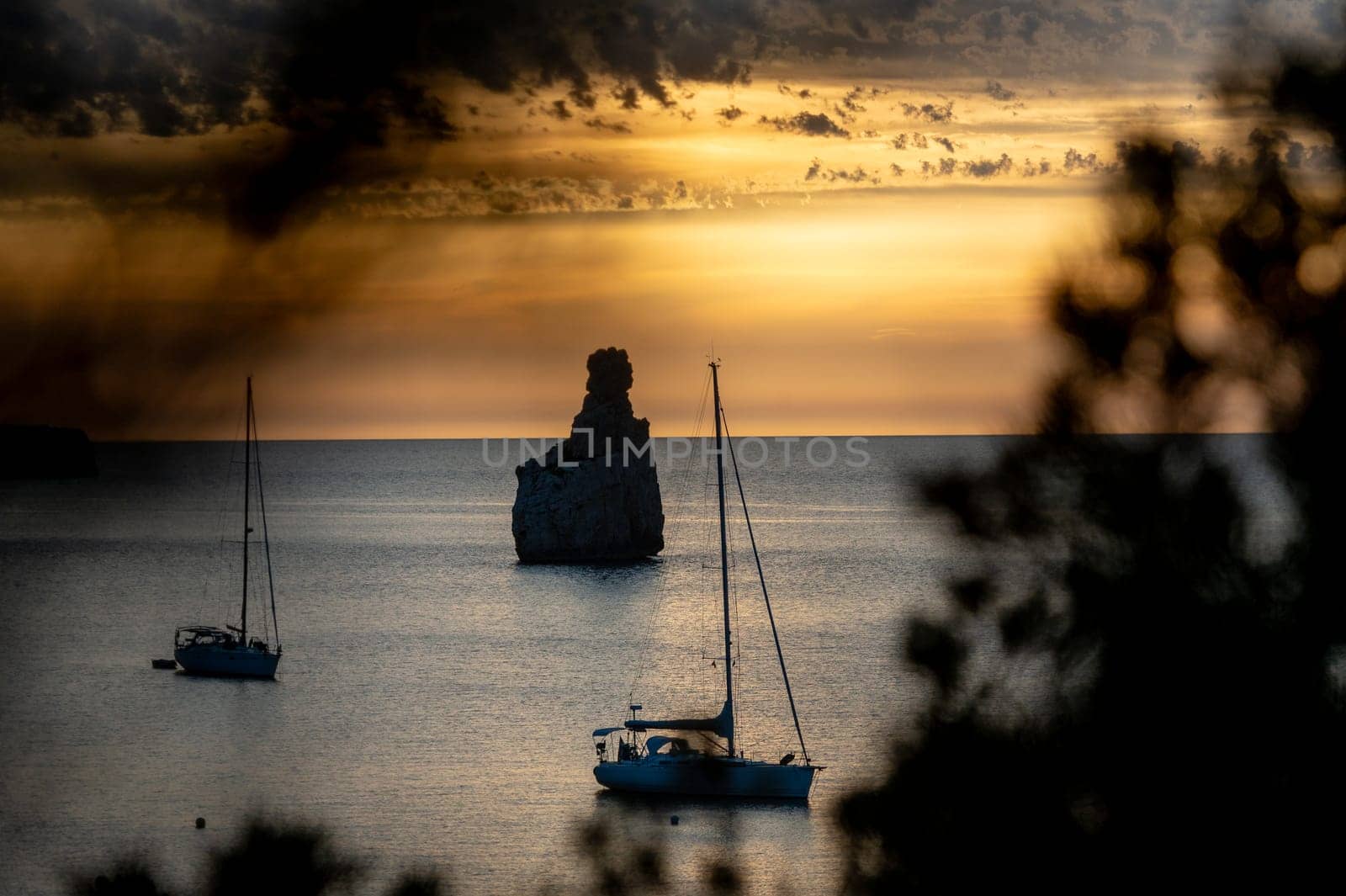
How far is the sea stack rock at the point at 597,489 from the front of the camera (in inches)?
3204

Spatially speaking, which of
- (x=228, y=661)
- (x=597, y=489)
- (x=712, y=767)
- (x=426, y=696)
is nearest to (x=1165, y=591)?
(x=712, y=767)

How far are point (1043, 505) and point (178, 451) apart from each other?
19.9 feet

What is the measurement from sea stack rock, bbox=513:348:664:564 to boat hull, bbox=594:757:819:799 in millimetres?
43316

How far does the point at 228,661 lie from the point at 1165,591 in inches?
2159

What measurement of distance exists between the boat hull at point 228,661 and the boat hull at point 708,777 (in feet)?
79.0

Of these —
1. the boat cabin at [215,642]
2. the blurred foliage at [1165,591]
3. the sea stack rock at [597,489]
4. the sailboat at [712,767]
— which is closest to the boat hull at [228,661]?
the boat cabin at [215,642]

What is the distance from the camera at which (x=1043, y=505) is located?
999cm

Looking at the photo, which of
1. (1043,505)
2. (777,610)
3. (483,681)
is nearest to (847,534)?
(777,610)

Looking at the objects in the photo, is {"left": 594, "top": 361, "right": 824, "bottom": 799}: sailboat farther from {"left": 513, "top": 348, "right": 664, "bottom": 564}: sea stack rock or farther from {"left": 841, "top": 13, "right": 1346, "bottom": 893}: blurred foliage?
{"left": 513, "top": 348, "right": 664, "bottom": 564}: sea stack rock

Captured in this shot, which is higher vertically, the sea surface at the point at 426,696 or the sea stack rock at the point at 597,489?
the sea stack rock at the point at 597,489

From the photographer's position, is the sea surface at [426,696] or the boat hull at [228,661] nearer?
the sea surface at [426,696]

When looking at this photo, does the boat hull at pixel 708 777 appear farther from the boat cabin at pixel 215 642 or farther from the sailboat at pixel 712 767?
the boat cabin at pixel 215 642

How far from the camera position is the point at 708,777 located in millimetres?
37469

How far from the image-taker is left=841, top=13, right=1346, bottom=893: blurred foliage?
832 centimetres
